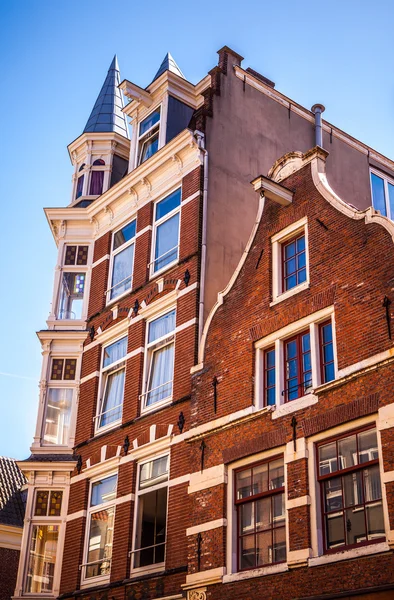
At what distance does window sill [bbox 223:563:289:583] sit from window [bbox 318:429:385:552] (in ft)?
3.33

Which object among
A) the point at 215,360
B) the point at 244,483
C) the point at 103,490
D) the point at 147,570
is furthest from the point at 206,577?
the point at 103,490

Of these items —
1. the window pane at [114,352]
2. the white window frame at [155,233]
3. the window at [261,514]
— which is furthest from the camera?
the window pane at [114,352]

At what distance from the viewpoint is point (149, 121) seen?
27.0 meters

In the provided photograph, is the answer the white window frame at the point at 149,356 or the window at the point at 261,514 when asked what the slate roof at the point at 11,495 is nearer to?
the white window frame at the point at 149,356

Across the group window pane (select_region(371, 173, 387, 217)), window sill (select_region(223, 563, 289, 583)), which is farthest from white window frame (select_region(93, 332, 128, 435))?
window pane (select_region(371, 173, 387, 217))

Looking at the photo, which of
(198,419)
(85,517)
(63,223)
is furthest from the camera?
(63,223)

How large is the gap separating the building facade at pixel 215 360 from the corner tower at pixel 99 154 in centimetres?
8

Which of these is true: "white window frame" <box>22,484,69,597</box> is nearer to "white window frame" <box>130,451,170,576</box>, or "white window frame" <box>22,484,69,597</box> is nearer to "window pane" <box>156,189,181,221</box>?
"white window frame" <box>130,451,170,576</box>

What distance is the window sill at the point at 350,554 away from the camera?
14.0 metres

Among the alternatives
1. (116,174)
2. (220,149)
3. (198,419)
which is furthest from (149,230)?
(198,419)

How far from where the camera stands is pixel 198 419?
62.7 feet

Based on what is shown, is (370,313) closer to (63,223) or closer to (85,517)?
(85,517)

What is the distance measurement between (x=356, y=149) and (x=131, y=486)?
1411 centimetres

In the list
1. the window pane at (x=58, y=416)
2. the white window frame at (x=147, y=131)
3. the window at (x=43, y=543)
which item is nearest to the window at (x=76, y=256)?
the white window frame at (x=147, y=131)
